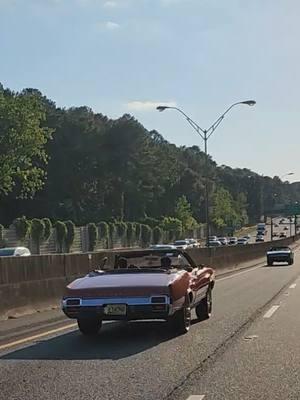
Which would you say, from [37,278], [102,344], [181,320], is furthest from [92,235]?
[102,344]

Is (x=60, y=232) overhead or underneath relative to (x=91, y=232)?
overhead

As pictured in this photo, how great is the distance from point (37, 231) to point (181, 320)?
181 feet

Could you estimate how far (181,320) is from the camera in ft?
41.7

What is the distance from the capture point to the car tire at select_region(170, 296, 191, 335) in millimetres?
12609

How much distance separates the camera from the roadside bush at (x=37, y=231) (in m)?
66.5

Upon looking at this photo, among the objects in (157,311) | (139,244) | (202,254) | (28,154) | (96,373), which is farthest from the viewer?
(139,244)

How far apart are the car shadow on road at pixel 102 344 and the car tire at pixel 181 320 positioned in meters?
0.16

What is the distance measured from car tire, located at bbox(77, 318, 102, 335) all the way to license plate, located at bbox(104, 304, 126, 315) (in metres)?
0.51

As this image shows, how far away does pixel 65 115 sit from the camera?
12162cm

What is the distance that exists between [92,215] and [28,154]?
56.2 meters

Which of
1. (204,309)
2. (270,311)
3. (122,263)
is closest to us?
(122,263)

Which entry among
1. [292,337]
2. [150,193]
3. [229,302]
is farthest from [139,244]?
[292,337]

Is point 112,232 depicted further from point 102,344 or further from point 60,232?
point 102,344

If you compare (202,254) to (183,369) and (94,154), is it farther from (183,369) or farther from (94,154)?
(94,154)
